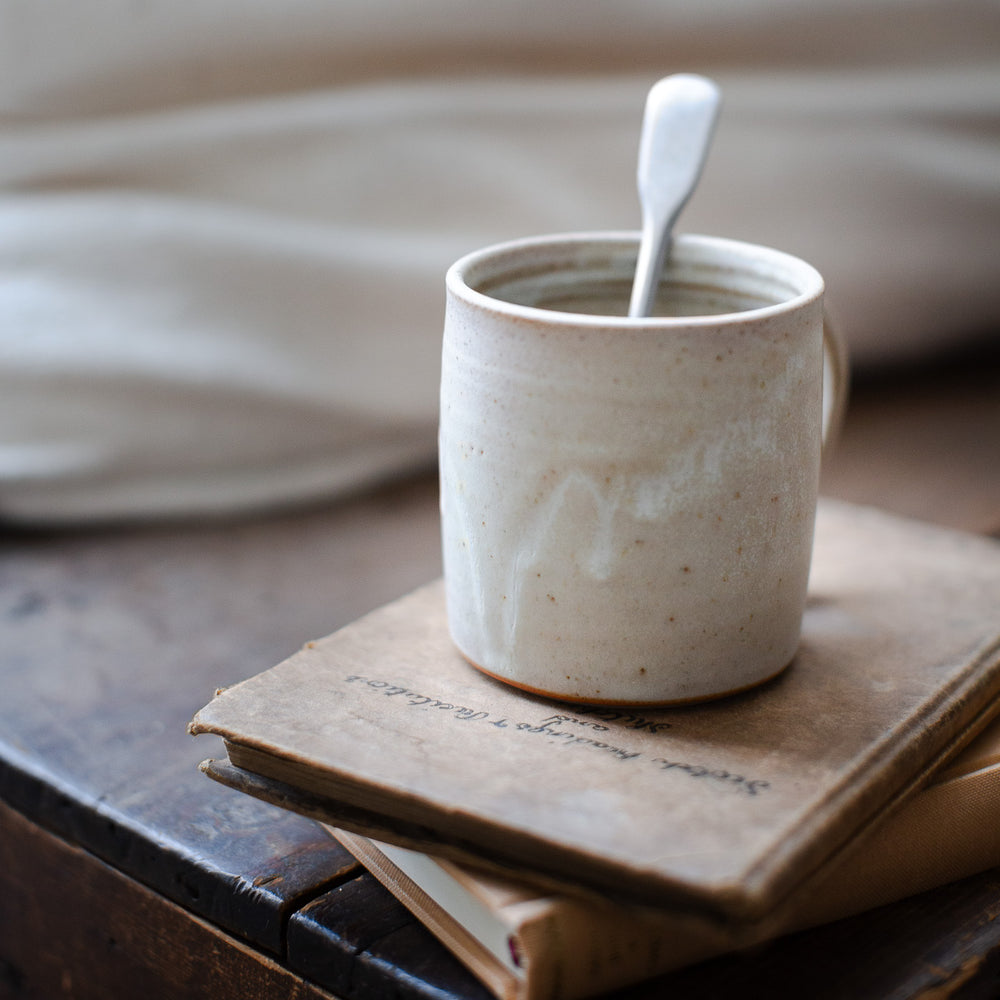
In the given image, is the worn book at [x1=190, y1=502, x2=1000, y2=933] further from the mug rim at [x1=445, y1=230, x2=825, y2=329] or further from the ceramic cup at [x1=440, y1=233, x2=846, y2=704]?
the mug rim at [x1=445, y1=230, x2=825, y2=329]

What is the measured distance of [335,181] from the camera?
0.77 meters

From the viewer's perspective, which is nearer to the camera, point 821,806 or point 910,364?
point 821,806

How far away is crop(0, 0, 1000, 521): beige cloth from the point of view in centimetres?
71

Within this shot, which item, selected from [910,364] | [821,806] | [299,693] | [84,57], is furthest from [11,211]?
[910,364]

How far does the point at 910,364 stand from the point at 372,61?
52 cm

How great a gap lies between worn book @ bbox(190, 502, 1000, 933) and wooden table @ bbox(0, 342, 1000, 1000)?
0.05 meters

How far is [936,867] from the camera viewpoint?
1.48 feet

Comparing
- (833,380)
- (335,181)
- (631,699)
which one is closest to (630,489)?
(631,699)

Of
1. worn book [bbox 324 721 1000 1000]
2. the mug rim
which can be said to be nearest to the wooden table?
worn book [bbox 324 721 1000 1000]

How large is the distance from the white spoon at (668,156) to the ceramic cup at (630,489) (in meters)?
0.05

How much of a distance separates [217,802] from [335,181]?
1.41ft

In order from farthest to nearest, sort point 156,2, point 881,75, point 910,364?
point 910,364 → point 881,75 → point 156,2

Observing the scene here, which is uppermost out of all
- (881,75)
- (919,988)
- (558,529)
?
(881,75)

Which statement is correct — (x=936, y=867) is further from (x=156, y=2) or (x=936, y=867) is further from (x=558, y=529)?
(x=156, y=2)
